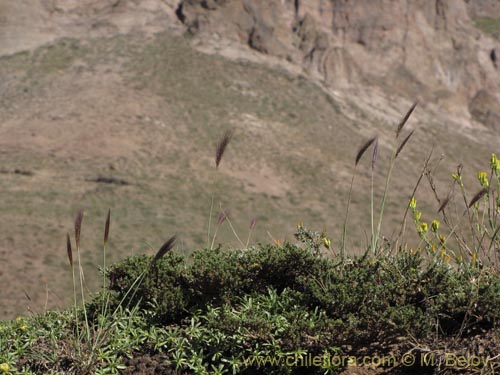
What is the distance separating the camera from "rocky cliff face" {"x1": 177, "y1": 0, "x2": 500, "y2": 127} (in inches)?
1428

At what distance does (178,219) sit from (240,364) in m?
19.3

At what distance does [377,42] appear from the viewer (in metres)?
39.6

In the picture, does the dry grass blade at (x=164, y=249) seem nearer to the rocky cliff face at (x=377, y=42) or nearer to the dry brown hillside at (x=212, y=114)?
the dry brown hillside at (x=212, y=114)

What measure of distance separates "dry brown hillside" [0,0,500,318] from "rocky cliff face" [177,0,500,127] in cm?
10

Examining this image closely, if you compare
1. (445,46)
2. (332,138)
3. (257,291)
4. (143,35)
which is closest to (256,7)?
(143,35)

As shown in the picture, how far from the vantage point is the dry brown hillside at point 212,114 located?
22578 mm

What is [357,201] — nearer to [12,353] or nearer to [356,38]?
[356,38]

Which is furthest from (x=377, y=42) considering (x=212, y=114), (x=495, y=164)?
(x=495, y=164)

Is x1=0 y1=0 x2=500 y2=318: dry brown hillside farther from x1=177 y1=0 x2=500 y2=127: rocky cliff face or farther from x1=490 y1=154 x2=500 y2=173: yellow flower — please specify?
x1=490 y1=154 x2=500 y2=173: yellow flower

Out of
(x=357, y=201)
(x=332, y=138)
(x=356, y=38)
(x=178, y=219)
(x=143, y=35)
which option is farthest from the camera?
(x=356, y=38)

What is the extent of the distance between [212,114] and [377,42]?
1337 cm

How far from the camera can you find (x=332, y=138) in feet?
104

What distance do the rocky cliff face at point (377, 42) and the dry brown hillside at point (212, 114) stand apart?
10 centimetres

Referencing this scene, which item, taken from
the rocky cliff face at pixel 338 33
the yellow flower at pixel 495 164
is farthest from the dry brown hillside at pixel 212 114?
the yellow flower at pixel 495 164
